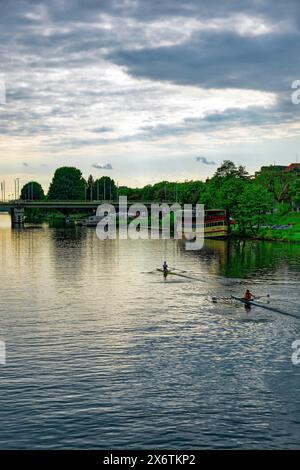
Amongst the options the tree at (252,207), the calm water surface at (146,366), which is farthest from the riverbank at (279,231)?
the calm water surface at (146,366)

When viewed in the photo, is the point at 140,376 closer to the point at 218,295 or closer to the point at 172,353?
the point at 172,353

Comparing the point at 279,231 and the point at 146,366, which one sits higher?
the point at 279,231

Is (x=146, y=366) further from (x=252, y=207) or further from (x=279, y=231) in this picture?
(x=252, y=207)

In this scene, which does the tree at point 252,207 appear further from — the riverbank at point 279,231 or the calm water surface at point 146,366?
the calm water surface at point 146,366

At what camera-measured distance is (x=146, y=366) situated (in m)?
46.1

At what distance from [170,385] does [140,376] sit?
2913 millimetres

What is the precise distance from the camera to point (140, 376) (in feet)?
143

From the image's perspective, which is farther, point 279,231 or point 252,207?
point 252,207

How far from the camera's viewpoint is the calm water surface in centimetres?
3469

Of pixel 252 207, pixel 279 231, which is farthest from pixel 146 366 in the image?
pixel 252 207

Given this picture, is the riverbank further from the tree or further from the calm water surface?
the calm water surface

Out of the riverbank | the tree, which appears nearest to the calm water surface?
the riverbank

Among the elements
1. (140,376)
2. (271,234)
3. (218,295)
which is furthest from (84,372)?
(271,234)

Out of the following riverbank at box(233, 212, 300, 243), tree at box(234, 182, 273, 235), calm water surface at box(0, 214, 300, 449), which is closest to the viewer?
calm water surface at box(0, 214, 300, 449)
